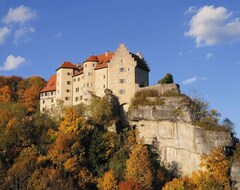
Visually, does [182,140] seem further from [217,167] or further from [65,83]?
[65,83]

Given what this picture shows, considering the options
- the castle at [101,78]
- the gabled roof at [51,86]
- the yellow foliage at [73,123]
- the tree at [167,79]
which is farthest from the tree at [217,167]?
the gabled roof at [51,86]

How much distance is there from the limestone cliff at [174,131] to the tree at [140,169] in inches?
253

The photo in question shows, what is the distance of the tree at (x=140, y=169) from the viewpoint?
69.4 metres

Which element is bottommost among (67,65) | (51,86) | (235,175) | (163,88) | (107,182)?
(107,182)

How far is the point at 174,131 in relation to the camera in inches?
3029

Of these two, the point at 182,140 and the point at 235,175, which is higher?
the point at 182,140

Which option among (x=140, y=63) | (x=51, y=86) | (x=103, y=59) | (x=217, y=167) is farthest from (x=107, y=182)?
(x=51, y=86)

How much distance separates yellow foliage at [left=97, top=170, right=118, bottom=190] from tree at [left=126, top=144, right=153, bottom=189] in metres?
2.27

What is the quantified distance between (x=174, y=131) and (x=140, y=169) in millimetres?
10401

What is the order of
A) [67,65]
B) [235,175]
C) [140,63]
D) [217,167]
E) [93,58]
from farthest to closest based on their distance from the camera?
[67,65]
[93,58]
[140,63]
[235,175]
[217,167]

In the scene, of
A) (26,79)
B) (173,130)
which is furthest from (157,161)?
(26,79)

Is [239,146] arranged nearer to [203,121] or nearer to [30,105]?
[203,121]

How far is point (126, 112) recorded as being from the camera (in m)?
81.3

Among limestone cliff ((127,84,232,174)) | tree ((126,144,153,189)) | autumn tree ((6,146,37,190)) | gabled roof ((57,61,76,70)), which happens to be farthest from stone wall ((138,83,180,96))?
autumn tree ((6,146,37,190))
